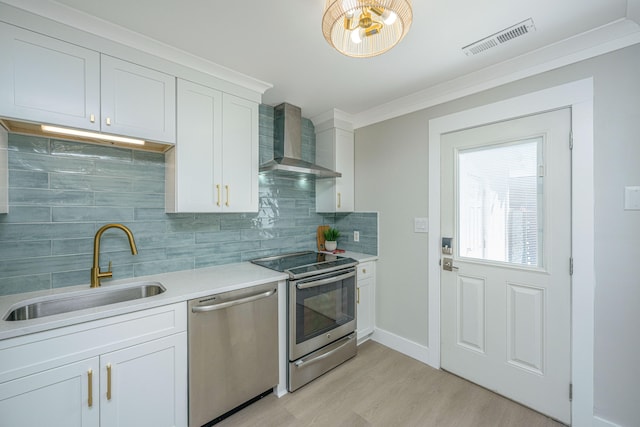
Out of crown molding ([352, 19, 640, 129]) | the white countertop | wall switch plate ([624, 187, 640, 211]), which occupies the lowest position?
the white countertop

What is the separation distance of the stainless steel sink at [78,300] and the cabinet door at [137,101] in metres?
1.00

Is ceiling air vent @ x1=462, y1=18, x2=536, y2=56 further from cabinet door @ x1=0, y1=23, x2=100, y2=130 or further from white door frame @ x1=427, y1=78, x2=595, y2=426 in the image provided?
cabinet door @ x1=0, y1=23, x2=100, y2=130

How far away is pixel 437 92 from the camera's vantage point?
2352 millimetres

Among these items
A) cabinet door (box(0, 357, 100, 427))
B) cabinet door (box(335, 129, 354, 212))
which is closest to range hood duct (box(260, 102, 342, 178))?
cabinet door (box(335, 129, 354, 212))

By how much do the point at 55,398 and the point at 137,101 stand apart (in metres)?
1.66

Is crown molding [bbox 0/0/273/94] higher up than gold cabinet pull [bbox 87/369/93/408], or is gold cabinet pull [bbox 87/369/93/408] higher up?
crown molding [bbox 0/0/273/94]

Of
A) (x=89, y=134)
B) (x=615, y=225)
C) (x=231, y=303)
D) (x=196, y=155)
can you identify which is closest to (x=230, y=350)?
(x=231, y=303)

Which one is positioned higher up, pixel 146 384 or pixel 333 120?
pixel 333 120

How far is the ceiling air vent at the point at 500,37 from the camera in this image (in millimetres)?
1577

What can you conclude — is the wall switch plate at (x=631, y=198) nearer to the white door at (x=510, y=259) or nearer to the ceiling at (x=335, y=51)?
the white door at (x=510, y=259)

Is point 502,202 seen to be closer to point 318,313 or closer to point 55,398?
point 318,313

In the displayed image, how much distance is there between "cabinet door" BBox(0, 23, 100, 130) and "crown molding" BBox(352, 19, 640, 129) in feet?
7.86

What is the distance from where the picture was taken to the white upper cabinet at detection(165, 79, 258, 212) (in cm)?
192

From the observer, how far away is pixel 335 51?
1.83 metres
